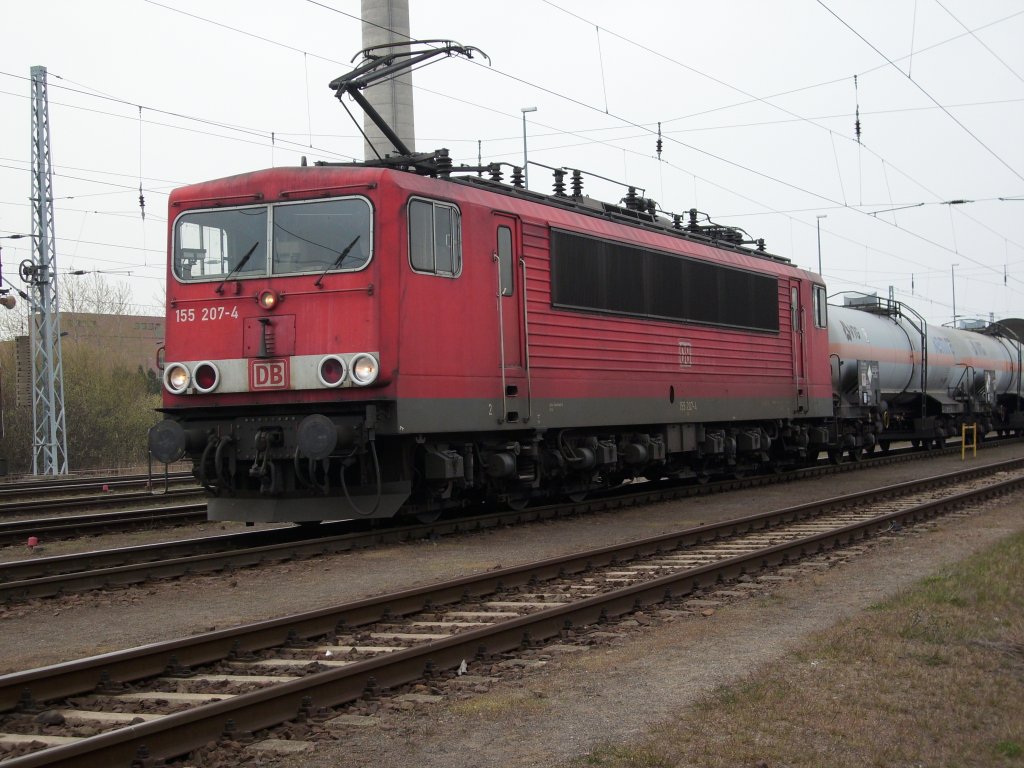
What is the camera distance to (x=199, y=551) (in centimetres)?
1188

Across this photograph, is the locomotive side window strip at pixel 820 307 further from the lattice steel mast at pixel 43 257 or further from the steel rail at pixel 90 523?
the lattice steel mast at pixel 43 257

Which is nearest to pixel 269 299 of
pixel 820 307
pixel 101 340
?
pixel 820 307

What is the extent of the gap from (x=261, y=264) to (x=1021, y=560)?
324 inches

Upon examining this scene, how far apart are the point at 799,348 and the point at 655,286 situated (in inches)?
232

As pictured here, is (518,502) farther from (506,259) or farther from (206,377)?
(206,377)

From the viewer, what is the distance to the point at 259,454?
11602 mm

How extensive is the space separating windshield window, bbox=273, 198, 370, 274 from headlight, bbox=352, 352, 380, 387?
0.99 meters

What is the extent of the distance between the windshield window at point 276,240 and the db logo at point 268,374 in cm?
100

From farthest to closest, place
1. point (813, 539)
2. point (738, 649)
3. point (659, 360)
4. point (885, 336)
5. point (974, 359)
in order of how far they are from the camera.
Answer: point (974, 359)
point (885, 336)
point (659, 360)
point (813, 539)
point (738, 649)

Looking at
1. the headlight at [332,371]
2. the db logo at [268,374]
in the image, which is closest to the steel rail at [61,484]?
the db logo at [268,374]

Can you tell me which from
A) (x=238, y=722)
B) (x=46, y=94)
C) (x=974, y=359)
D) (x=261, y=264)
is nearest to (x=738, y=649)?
(x=238, y=722)

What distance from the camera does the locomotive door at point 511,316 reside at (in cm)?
1322

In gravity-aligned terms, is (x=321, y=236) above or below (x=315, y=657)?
above

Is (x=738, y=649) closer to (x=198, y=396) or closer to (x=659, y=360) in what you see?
(x=198, y=396)
